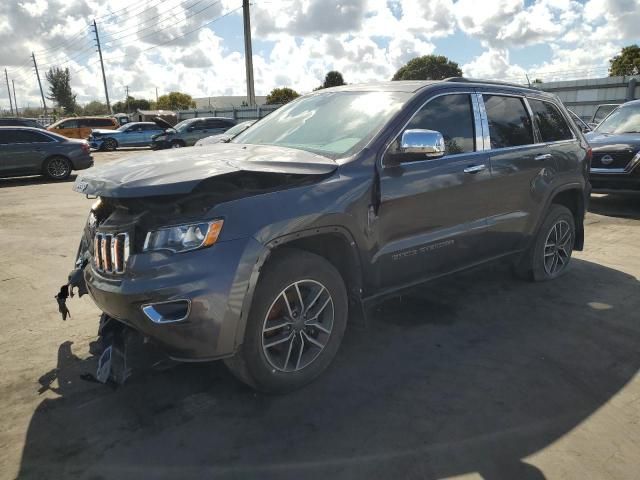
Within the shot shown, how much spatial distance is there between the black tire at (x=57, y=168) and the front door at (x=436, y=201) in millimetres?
13002

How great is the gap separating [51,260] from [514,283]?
201 inches

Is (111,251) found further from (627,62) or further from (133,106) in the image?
(133,106)

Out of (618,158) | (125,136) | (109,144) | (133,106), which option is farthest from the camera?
(133,106)

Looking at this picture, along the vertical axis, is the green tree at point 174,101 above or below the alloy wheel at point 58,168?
above

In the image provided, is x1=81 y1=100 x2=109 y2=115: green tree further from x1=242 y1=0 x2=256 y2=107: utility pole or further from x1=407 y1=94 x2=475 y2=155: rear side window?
x1=407 y1=94 x2=475 y2=155: rear side window

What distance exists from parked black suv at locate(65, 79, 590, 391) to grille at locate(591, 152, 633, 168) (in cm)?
439

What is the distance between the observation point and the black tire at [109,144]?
2602 centimetres

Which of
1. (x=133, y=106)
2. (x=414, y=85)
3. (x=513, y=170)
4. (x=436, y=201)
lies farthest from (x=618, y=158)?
(x=133, y=106)

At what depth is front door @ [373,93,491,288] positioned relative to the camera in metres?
3.42

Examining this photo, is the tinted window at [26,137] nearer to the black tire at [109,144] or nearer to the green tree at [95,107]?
the black tire at [109,144]

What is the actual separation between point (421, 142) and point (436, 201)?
577mm

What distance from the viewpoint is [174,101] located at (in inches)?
2874

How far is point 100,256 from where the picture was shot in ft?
9.37

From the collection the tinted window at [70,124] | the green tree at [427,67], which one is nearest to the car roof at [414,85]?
the tinted window at [70,124]
